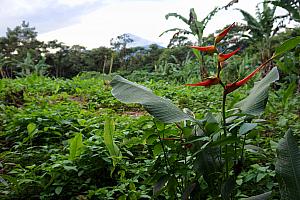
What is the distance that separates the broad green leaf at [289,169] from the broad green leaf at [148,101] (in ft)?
0.86

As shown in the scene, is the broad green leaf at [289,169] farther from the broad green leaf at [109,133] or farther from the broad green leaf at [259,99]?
the broad green leaf at [109,133]

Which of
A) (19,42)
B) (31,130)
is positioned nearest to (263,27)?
(31,130)

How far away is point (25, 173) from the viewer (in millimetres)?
1251

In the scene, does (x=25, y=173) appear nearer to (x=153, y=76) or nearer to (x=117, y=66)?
A: (x=153, y=76)

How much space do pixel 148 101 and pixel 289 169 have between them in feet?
1.31

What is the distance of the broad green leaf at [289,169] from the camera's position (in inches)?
Answer: 29.8

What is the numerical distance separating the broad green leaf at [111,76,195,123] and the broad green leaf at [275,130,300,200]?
0.26 meters

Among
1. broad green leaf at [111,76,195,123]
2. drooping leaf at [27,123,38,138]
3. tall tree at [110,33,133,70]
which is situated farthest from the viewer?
tall tree at [110,33,133,70]

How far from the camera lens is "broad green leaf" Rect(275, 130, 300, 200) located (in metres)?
0.76

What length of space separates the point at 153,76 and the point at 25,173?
239 inches

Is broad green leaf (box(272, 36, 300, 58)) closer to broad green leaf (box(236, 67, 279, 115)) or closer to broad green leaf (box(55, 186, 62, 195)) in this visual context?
broad green leaf (box(236, 67, 279, 115))

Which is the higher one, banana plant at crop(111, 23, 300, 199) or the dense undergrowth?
banana plant at crop(111, 23, 300, 199)

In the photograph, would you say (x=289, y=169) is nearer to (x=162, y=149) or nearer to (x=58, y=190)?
(x=162, y=149)

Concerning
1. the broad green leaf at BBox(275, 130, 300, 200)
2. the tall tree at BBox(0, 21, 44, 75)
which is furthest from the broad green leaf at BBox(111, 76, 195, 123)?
the tall tree at BBox(0, 21, 44, 75)
